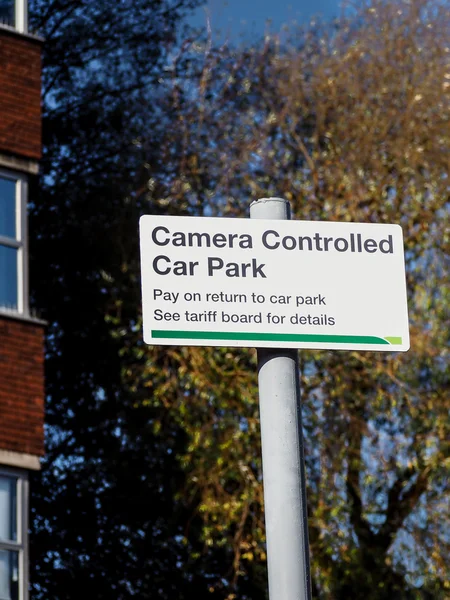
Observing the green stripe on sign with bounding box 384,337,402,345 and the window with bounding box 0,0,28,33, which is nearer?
the green stripe on sign with bounding box 384,337,402,345

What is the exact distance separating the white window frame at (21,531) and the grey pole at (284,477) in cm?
1010

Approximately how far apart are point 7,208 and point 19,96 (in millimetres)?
1238

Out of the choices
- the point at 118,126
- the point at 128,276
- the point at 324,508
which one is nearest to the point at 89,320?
the point at 128,276

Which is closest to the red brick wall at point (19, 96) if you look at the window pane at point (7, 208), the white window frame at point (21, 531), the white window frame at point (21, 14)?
the white window frame at point (21, 14)

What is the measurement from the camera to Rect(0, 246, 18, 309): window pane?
43.3 ft

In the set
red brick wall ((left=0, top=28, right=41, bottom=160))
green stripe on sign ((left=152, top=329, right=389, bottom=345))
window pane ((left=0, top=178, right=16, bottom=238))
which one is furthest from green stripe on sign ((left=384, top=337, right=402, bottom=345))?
red brick wall ((left=0, top=28, right=41, bottom=160))

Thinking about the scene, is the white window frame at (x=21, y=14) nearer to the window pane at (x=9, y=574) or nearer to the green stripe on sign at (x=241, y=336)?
the window pane at (x=9, y=574)

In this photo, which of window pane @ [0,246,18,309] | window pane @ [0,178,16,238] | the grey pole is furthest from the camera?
window pane @ [0,178,16,238]

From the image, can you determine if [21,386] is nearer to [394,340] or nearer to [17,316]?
[17,316]

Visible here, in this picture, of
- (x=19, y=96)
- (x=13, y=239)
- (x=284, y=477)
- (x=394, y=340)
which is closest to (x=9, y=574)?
(x=13, y=239)

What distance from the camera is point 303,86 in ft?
54.9

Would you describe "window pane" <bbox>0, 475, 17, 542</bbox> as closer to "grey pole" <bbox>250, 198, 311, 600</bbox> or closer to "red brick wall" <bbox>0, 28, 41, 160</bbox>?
"red brick wall" <bbox>0, 28, 41, 160</bbox>

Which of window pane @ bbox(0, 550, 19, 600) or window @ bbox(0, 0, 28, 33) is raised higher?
window @ bbox(0, 0, 28, 33)

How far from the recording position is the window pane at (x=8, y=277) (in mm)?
13188
